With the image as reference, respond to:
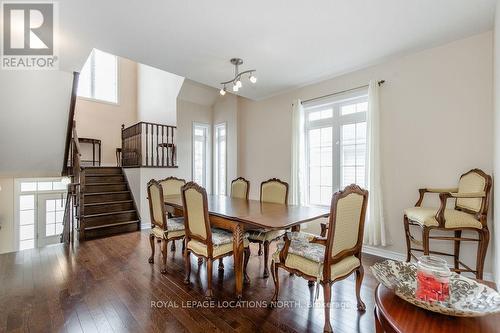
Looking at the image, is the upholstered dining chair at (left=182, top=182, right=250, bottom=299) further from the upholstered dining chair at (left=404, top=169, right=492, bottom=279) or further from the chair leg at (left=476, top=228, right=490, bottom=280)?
the chair leg at (left=476, top=228, right=490, bottom=280)

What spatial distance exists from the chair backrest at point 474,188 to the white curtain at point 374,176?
80 centimetres

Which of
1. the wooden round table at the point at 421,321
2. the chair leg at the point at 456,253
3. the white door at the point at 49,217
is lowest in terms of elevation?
the white door at the point at 49,217

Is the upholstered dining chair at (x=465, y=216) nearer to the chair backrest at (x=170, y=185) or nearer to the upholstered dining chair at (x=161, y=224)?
the upholstered dining chair at (x=161, y=224)

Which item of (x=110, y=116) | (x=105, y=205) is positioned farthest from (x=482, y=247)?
(x=110, y=116)

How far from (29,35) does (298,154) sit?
3.91m

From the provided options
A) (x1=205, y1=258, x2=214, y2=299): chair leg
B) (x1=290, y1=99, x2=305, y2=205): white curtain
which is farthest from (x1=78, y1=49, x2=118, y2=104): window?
(x1=205, y1=258, x2=214, y2=299): chair leg

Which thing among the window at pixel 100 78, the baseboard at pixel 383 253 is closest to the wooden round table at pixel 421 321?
the baseboard at pixel 383 253

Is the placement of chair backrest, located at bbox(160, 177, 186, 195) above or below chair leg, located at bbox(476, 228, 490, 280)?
above

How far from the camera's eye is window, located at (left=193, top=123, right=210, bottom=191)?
6.04 meters

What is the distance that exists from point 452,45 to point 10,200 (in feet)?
29.9

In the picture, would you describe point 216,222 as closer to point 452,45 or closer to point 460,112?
point 460,112

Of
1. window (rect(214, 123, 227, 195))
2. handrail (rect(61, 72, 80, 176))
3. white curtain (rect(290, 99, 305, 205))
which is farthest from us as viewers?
window (rect(214, 123, 227, 195))

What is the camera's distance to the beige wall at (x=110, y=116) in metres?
6.56

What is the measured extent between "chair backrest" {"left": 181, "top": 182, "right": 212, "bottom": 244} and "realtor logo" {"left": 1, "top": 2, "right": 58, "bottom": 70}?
2142 mm
